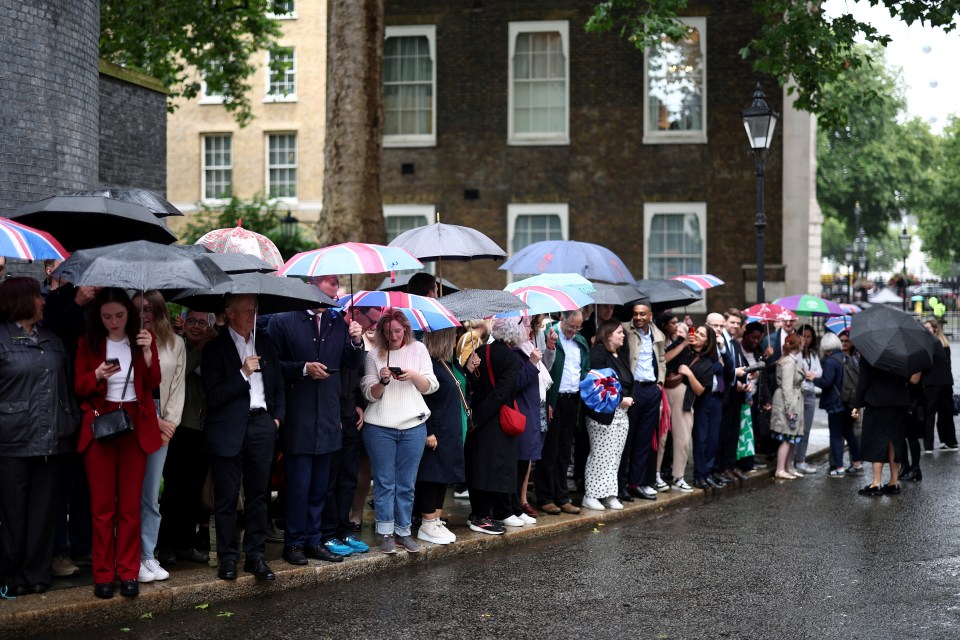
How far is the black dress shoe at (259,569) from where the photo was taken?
8125 mm

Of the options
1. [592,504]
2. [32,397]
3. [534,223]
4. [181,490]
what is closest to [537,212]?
[534,223]

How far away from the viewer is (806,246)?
84.8ft

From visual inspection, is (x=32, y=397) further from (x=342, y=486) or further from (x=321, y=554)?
(x=342, y=486)

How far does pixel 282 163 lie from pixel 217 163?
2.25 meters

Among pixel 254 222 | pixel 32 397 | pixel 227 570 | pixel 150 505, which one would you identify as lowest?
pixel 227 570

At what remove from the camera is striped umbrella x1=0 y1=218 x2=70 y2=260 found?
6.81 metres

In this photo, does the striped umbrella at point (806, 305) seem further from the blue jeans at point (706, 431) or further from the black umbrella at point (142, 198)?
the black umbrella at point (142, 198)

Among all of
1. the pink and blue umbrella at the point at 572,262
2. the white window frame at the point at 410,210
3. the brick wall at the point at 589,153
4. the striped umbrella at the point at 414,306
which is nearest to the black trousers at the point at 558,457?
the pink and blue umbrella at the point at 572,262

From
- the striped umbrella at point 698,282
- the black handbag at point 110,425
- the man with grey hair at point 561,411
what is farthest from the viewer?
the striped umbrella at point 698,282

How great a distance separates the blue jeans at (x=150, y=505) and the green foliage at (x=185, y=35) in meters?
15.8

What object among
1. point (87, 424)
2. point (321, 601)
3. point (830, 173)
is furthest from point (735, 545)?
point (830, 173)

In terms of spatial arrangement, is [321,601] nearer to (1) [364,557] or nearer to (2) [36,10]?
(1) [364,557]

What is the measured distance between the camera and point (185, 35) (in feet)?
81.6

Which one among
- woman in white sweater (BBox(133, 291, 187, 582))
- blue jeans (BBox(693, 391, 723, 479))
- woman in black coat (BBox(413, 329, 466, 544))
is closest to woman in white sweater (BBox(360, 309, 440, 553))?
woman in black coat (BBox(413, 329, 466, 544))
